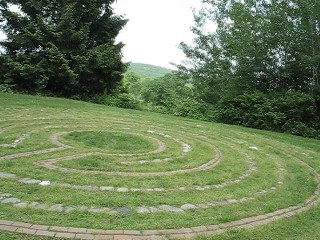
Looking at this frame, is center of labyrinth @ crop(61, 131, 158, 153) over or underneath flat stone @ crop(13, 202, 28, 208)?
over

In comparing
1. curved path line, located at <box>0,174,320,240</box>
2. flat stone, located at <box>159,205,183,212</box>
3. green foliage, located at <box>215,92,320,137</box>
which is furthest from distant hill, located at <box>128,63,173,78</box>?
curved path line, located at <box>0,174,320,240</box>

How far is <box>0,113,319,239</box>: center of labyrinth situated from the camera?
405 centimetres

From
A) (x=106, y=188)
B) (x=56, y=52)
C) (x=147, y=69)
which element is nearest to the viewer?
(x=106, y=188)

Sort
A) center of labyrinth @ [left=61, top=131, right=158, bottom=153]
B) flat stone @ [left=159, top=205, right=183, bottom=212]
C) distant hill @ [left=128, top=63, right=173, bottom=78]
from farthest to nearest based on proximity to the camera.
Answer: distant hill @ [left=128, top=63, right=173, bottom=78] < center of labyrinth @ [left=61, top=131, right=158, bottom=153] < flat stone @ [left=159, top=205, right=183, bottom=212]

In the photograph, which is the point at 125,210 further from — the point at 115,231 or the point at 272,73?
the point at 272,73

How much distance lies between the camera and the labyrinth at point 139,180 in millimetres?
4020

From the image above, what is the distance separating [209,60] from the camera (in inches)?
815

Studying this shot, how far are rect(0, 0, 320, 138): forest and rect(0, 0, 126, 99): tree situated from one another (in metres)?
0.05

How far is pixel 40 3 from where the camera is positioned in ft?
57.4

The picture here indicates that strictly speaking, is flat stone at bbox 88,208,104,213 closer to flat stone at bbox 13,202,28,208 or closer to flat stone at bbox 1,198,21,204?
flat stone at bbox 13,202,28,208

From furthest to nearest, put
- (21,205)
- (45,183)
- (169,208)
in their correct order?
(45,183) < (169,208) < (21,205)

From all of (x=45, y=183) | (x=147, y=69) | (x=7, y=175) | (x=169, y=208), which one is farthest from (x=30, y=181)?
(x=147, y=69)

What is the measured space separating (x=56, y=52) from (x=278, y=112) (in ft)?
35.2

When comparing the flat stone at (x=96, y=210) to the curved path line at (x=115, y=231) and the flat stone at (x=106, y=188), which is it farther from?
the flat stone at (x=106, y=188)
